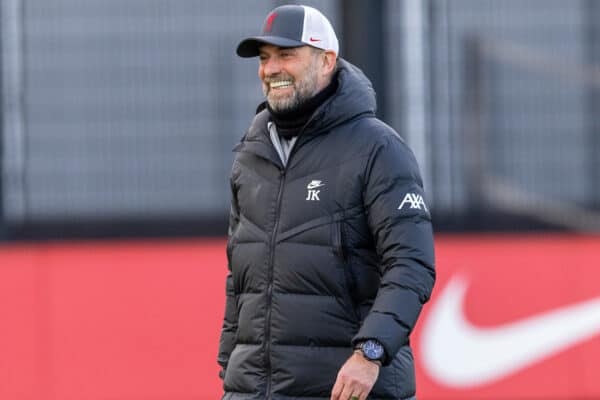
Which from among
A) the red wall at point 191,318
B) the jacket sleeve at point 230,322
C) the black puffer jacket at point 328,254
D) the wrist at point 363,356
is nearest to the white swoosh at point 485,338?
the red wall at point 191,318

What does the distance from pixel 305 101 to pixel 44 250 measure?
13.1 ft

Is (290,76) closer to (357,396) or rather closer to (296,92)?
(296,92)

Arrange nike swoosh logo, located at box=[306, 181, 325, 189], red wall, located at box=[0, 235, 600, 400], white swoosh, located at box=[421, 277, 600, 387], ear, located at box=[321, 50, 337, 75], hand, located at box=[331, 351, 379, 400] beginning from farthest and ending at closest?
white swoosh, located at box=[421, 277, 600, 387] < red wall, located at box=[0, 235, 600, 400] < ear, located at box=[321, 50, 337, 75] < nike swoosh logo, located at box=[306, 181, 325, 189] < hand, located at box=[331, 351, 379, 400]

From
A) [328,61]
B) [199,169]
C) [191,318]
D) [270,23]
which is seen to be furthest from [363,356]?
[199,169]

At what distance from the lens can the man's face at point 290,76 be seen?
4586 mm

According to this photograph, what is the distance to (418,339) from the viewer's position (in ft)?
27.5

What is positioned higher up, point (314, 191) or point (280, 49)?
point (280, 49)

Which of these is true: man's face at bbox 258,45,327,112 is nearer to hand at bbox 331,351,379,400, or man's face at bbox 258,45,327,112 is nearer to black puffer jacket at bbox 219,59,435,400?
black puffer jacket at bbox 219,59,435,400

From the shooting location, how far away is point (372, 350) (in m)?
4.26

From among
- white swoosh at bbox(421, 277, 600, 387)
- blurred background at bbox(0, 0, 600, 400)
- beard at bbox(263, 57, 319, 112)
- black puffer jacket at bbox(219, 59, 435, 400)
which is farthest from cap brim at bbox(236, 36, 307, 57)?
white swoosh at bbox(421, 277, 600, 387)

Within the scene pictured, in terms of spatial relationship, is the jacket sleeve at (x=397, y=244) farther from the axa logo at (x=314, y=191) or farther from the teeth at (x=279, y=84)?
the teeth at (x=279, y=84)

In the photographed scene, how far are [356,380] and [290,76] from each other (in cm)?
93

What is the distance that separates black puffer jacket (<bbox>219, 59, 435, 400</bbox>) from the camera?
4.44 meters

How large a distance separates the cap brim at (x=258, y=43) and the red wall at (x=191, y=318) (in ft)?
12.4
